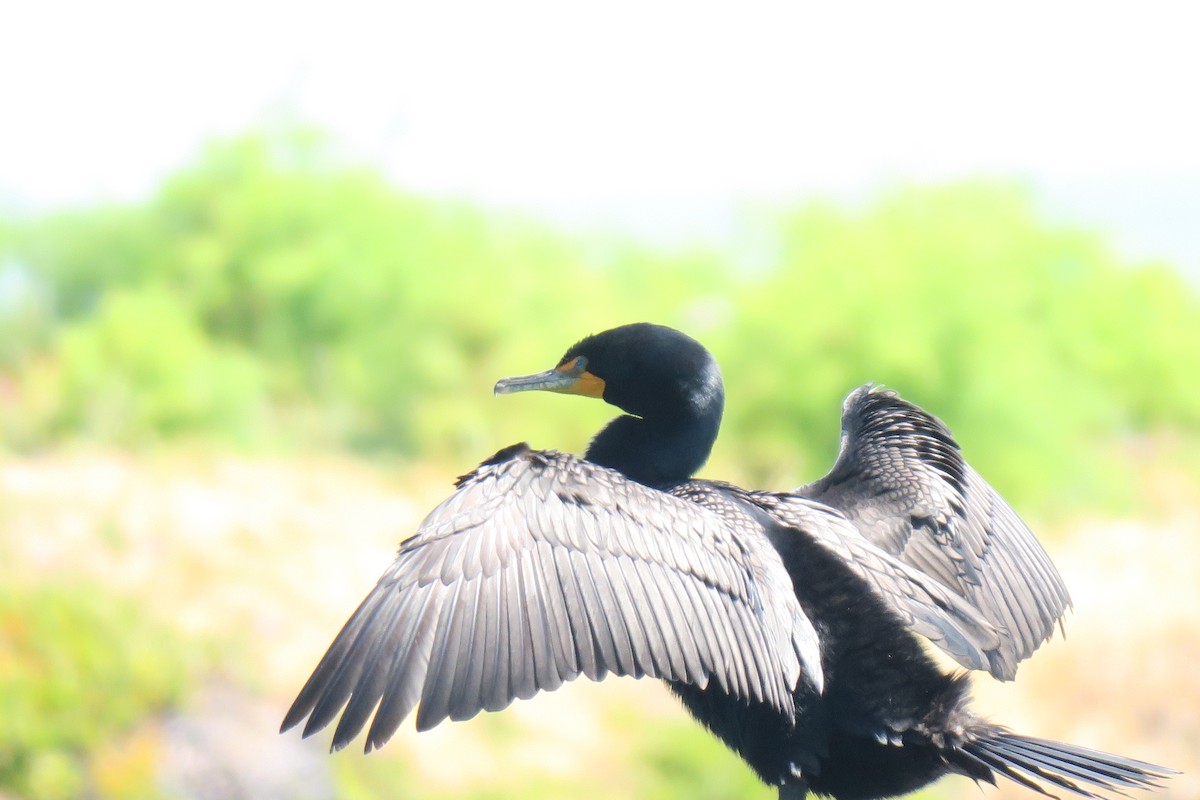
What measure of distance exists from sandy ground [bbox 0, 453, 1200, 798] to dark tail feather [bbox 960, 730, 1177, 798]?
16.9 feet

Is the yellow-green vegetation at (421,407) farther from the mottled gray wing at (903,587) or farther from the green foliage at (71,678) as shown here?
the mottled gray wing at (903,587)

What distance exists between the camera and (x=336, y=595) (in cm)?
849

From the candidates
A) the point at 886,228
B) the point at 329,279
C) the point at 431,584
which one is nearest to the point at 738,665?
the point at 431,584

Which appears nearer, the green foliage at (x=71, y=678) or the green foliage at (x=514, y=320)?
the green foliage at (x=71, y=678)

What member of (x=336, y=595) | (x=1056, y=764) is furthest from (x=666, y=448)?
(x=336, y=595)

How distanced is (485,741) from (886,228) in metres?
5.18

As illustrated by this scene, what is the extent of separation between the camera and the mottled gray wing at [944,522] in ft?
10.0

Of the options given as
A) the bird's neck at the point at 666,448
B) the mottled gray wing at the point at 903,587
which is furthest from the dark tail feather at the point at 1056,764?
the bird's neck at the point at 666,448

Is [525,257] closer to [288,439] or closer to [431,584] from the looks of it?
[288,439]

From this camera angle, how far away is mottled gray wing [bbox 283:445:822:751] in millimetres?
2268

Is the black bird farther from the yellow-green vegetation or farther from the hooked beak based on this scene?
the yellow-green vegetation

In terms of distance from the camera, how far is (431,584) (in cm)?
237

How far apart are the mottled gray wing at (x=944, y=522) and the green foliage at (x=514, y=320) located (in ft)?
21.7

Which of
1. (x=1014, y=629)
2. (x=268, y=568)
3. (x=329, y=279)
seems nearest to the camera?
(x=1014, y=629)
